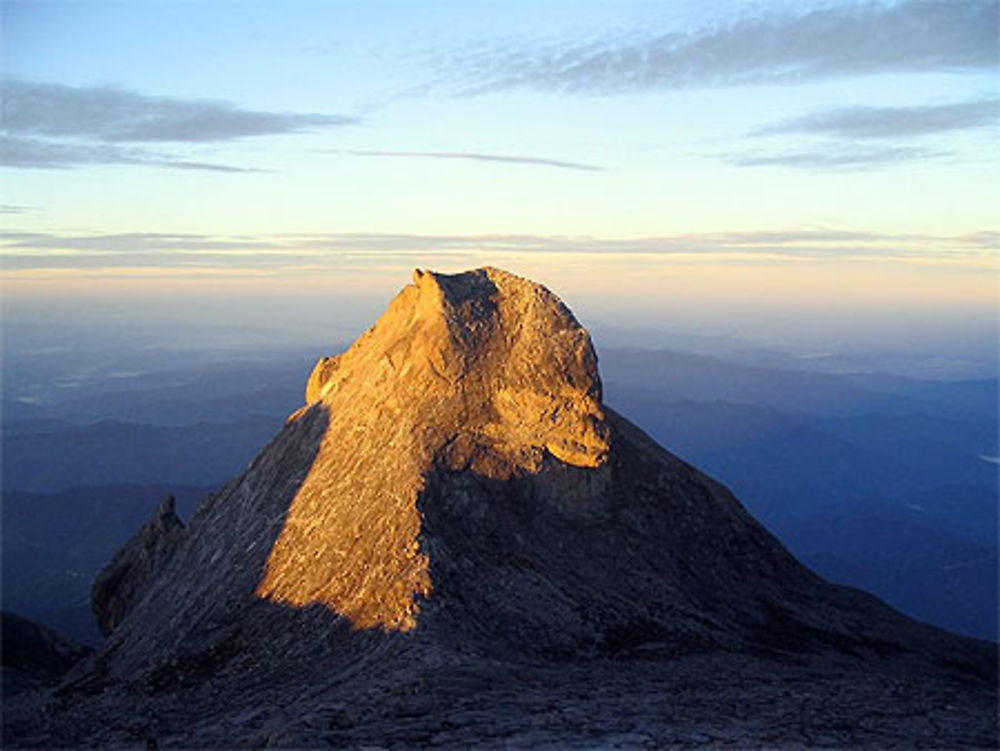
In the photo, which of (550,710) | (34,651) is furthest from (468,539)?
(34,651)

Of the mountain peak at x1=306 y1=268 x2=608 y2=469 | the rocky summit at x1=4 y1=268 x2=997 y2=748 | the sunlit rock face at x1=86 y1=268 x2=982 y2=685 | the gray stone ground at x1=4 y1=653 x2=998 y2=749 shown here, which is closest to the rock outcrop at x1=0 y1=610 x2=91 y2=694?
the rocky summit at x1=4 y1=268 x2=997 y2=748

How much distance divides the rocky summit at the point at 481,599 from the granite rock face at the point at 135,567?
181 mm

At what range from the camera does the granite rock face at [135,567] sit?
53.9m

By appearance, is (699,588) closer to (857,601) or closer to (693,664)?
(693,664)

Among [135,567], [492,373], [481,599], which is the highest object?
[492,373]

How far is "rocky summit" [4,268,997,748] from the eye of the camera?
26.3 meters

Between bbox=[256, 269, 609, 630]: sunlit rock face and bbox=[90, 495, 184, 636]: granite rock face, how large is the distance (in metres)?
12.5

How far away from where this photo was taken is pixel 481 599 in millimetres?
35875

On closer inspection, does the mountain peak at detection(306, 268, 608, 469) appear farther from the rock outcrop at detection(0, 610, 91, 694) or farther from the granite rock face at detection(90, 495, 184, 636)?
the rock outcrop at detection(0, 610, 91, 694)

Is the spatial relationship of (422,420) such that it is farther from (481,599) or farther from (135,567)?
(135,567)

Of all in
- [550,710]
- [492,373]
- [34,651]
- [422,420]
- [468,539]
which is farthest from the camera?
[34,651]

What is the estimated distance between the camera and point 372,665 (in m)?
30.7

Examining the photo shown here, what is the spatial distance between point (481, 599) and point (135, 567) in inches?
1147

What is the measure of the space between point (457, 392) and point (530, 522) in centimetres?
753
